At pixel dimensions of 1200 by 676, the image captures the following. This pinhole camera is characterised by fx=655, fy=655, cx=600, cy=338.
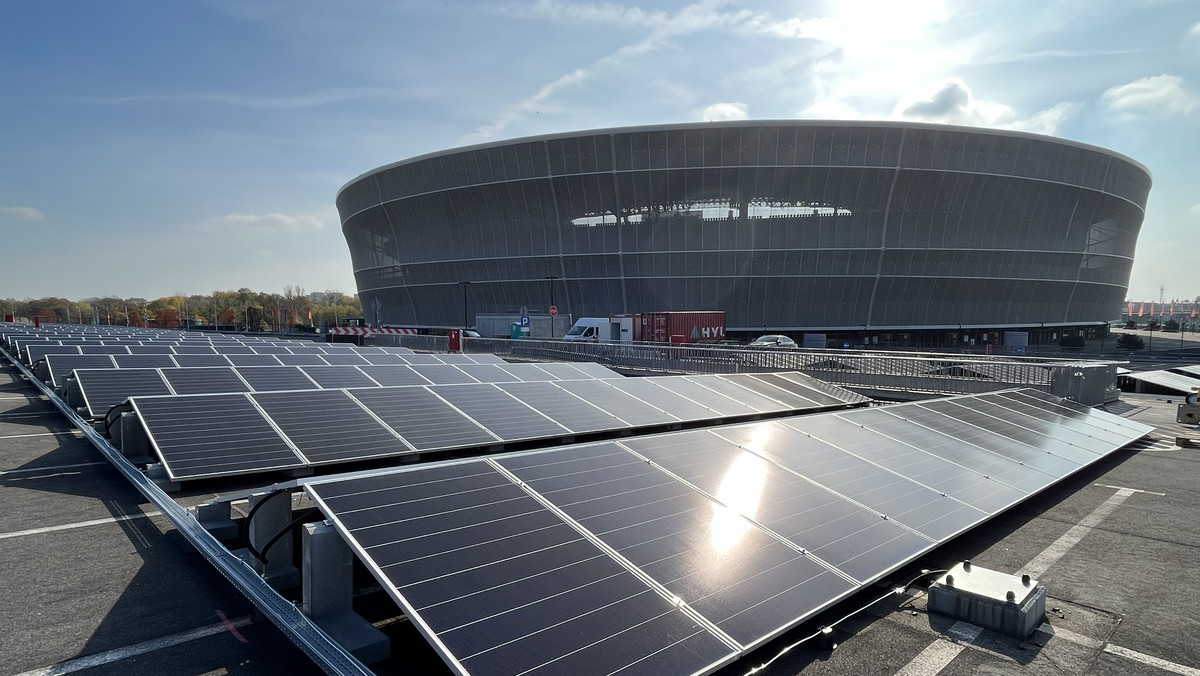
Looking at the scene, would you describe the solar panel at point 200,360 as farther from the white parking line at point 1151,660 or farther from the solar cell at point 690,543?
the white parking line at point 1151,660

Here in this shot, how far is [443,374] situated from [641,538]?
48.6 ft

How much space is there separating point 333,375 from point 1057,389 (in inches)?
846

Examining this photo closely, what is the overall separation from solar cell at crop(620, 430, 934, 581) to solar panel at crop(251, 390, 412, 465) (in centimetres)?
430

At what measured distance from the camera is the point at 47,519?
8.55 m

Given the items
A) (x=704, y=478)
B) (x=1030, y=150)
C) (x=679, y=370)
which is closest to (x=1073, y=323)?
(x=1030, y=150)

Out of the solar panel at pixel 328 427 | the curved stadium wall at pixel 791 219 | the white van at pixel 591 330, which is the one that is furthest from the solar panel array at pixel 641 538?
the curved stadium wall at pixel 791 219

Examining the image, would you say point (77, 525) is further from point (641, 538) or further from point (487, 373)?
point (487, 373)

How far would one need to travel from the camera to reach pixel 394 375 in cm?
1792

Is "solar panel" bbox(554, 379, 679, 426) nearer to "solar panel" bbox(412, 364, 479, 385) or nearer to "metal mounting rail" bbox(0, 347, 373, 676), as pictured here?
"solar panel" bbox(412, 364, 479, 385)

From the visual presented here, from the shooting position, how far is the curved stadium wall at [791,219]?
64.9m

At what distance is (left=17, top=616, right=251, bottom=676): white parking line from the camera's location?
16.1 feet

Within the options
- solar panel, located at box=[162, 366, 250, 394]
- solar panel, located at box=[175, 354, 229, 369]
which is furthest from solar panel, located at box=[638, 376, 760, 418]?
solar panel, located at box=[175, 354, 229, 369]

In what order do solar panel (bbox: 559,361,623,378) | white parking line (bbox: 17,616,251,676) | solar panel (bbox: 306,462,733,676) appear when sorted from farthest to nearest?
solar panel (bbox: 559,361,623,378)
white parking line (bbox: 17,616,251,676)
solar panel (bbox: 306,462,733,676)

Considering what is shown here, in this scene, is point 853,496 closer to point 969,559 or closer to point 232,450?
point 969,559
